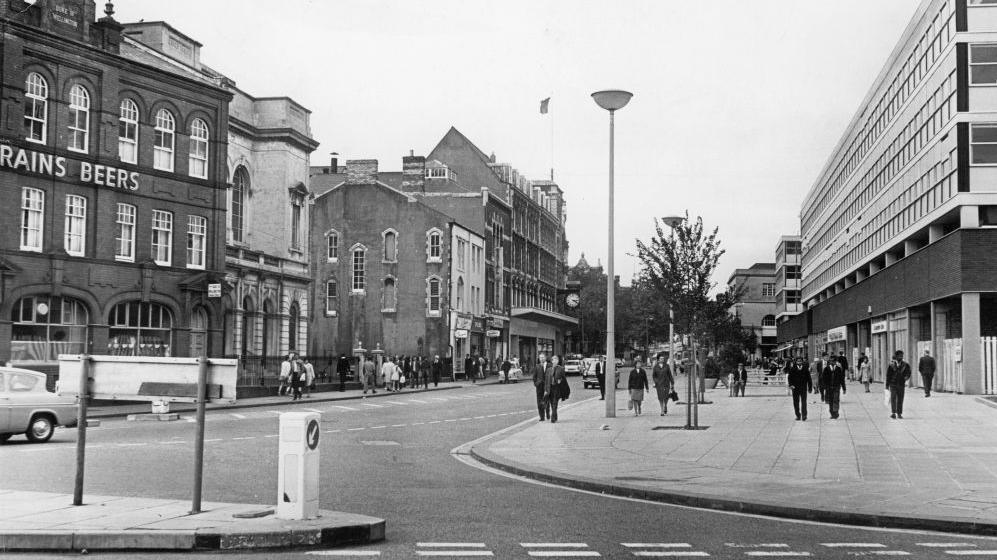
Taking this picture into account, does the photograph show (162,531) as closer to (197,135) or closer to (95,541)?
(95,541)

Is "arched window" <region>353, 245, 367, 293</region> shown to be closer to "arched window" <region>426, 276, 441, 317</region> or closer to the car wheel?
"arched window" <region>426, 276, 441, 317</region>

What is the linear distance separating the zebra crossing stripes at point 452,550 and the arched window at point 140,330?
3090 centimetres

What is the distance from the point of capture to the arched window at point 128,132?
A: 3903 centimetres

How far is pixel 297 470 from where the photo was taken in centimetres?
979

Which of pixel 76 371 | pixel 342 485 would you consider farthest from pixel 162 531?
pixel 342 485

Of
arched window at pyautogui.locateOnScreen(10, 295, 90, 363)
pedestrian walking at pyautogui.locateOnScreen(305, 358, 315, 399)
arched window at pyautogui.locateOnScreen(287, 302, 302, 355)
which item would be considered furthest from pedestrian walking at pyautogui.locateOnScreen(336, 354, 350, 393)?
arched window at pyautogui.locateOnScreen(10, 295, 90, 363)

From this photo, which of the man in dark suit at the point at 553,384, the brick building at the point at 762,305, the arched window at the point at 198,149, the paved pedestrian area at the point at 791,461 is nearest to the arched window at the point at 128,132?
the arched window at the point at 198,149

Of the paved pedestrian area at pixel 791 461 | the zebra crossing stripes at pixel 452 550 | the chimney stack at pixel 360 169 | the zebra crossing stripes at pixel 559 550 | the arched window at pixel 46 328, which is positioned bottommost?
the paved pedestrian area at pixel 791 461

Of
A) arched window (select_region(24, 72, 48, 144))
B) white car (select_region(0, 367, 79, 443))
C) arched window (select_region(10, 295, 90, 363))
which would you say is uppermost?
arched window (select_region(24, 72, 48, 144))

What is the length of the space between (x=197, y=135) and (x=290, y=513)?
3600cm

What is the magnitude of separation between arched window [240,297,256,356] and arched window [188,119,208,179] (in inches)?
299

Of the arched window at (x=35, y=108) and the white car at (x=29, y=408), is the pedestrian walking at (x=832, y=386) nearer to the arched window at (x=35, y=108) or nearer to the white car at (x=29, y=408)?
the white car at (x=29, y=408)

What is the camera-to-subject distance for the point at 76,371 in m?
10.9

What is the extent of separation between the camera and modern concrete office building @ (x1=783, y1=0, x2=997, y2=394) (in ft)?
136
